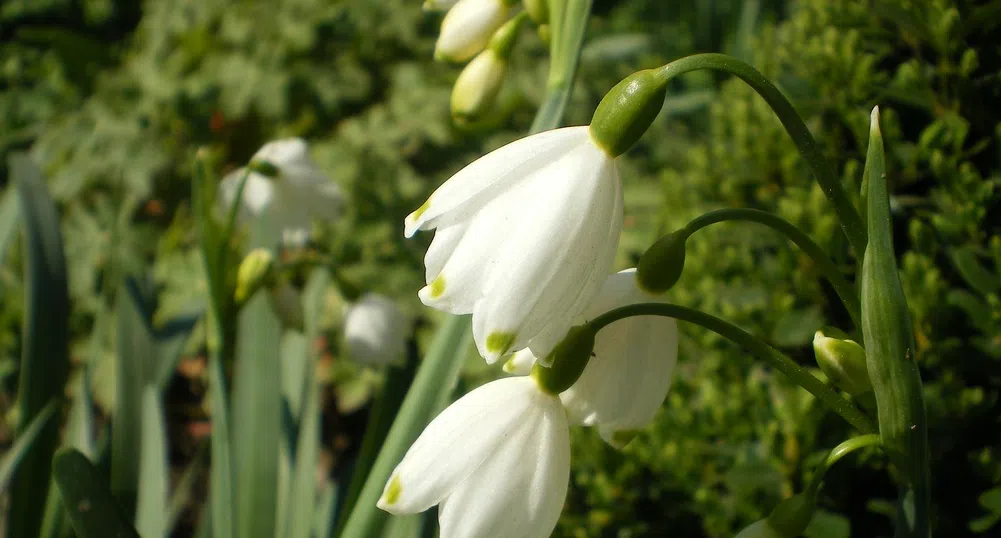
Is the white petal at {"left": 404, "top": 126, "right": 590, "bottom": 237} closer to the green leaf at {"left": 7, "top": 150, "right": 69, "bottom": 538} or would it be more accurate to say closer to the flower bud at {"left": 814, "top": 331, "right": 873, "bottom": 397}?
the flower bud at {"left": 814, "top": 331, "right": 873, "bottom": 397}

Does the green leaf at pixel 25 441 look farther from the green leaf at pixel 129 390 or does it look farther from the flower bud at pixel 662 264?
the flower bud at pixel 662 264

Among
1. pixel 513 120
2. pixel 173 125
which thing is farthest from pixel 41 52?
pixel 513 120

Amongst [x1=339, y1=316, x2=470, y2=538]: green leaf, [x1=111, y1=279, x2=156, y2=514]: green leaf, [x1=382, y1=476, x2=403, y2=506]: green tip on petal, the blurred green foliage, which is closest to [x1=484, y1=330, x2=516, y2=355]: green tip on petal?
[x1=382, y1=476, x2=403, y2=506]: green tip on petal

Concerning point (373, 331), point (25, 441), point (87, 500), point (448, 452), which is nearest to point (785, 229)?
point (448, 452)

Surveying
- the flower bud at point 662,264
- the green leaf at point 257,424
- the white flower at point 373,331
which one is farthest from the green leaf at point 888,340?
the white flower at point 373,331

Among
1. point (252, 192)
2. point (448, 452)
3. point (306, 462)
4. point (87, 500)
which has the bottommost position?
point (306, 462)

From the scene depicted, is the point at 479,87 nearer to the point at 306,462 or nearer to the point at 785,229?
the point at 785,229
